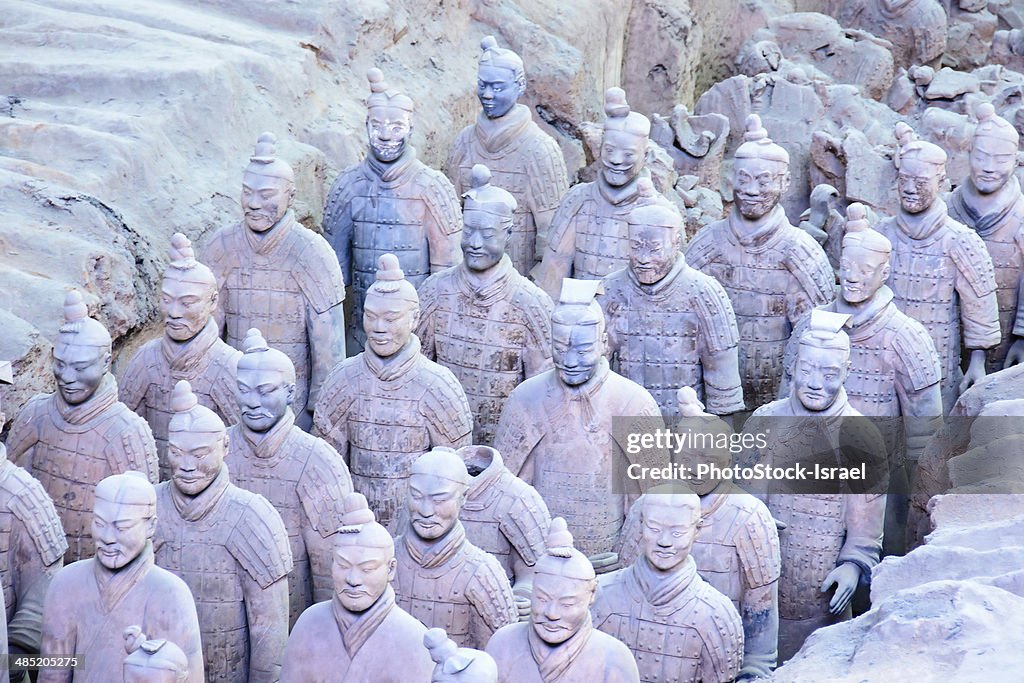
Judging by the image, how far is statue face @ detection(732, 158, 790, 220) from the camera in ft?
27.7

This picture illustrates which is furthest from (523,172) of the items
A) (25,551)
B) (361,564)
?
(361,564)

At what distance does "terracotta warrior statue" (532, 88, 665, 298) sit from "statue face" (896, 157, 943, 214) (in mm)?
1150

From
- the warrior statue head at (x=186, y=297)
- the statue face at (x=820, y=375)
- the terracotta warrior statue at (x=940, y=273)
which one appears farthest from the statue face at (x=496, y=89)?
the statue face at (x=820, y=375)

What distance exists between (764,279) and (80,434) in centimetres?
311

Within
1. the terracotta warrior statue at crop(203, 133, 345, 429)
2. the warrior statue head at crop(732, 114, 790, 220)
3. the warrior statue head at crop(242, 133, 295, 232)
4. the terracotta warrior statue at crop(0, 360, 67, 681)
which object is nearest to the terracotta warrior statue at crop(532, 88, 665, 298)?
the warrior statue head at crop(732, 114, 790, 220)

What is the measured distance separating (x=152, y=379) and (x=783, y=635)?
2.60 m

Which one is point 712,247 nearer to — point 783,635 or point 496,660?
point 783,635

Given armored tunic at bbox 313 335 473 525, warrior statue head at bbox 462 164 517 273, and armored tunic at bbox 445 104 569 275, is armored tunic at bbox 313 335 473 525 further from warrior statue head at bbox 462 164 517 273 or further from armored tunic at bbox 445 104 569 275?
armored tunic at bbox 445 104 569 275

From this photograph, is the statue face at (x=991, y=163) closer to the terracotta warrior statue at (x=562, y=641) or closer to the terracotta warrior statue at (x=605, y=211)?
the terracotta warrior statue at (x=605, y=211)

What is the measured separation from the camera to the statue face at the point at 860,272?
7.82 metres

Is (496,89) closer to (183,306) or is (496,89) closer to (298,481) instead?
(183,306)

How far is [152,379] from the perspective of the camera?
24.8 feet

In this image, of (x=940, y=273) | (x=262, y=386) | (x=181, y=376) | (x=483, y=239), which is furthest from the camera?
(x=940, y=273)

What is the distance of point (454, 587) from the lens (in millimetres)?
6336
